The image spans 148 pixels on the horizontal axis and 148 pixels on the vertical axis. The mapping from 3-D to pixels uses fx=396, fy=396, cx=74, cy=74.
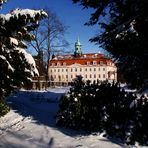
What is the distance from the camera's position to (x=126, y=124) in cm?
999

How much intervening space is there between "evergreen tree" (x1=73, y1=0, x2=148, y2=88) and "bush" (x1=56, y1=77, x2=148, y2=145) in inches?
26.3

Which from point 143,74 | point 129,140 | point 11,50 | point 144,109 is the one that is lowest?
point 129,140

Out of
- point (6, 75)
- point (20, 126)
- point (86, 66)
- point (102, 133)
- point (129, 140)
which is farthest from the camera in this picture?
point (86, 66)

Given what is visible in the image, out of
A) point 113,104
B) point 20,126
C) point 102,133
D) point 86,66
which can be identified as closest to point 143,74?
point 113,104

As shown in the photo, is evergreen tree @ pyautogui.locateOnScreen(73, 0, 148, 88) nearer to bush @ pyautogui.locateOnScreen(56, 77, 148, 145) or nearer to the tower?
bush @ pyautogui.locateOnScreen(56, 77, 148, 145)

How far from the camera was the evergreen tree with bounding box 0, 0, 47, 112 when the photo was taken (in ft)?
41.8

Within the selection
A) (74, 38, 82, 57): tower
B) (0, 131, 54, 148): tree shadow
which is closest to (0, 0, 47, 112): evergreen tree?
(0, 131, 54, 148): tree shadow

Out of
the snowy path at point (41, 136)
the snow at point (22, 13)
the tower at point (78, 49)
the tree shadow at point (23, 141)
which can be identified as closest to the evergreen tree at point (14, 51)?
the snow at point (22, 13)

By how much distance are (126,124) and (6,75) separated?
4729 millimetres

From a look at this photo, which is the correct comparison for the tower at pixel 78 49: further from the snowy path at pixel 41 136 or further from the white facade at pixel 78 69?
the snowy path at pixel 41 136

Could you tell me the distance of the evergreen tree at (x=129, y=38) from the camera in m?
10.7

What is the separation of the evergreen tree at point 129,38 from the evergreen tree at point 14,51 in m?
1.99

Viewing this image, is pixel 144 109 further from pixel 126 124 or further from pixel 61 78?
pixel 61 78

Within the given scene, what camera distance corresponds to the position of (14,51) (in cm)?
1291
